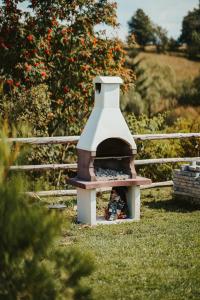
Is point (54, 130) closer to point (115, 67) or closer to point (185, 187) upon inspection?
point (115, 67)

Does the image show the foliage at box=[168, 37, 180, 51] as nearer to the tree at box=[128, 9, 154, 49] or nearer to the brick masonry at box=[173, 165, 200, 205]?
the tree at box=[128, 9, 154, 49]

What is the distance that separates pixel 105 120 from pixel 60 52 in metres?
5.68

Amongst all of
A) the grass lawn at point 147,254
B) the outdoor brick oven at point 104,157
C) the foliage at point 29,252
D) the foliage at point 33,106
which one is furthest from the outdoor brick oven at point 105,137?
the foliage at point 29,252

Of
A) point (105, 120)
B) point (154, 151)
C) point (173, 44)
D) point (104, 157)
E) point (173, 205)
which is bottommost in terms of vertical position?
point (173, 205)

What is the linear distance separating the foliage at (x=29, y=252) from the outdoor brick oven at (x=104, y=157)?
17.8 ft

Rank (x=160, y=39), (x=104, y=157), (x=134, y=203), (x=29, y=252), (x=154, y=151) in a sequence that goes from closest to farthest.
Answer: (x=29, y=252) → (x=104, y=157) → (x=134, y=203) → (x=154, y=151) → (x=160, y=39)

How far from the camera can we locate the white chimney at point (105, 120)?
977 centimetres

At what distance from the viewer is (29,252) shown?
13.6 feet

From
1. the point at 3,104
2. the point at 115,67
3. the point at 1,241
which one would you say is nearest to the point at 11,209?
the point at 1,241

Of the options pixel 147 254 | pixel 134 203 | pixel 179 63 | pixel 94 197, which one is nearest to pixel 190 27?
pixel 179 63

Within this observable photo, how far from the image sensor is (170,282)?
664cm

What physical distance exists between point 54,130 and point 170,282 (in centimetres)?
914

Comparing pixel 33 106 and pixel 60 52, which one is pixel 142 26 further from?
pixel 33 106

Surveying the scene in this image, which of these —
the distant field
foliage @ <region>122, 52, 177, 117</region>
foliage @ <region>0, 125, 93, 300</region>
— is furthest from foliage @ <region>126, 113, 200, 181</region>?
the distant field
